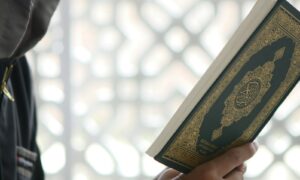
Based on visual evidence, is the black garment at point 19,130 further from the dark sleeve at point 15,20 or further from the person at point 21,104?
the dark sleeve at point 15,20

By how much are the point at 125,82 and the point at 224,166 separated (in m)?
0.59

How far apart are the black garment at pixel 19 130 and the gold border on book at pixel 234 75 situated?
223 millimetres

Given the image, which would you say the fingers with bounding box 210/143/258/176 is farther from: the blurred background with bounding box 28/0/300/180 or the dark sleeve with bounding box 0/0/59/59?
the blurred background with bounding box 28/0/300/180

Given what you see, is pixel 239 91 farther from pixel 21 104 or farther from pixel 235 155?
pixel 21 104

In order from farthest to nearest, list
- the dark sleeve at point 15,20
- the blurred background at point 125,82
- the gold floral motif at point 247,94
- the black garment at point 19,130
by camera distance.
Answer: the blurred background at point 125,82
the black garment at point 19,130
the gold floral motif at point 247,94
the dark sleeve at point 15,20

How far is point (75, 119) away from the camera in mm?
1116

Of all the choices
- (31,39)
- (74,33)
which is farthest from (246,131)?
(74,33)

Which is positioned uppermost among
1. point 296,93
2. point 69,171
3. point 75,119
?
point 296,93

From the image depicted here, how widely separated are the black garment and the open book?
0.22 m

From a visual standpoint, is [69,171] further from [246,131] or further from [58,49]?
[246,131]

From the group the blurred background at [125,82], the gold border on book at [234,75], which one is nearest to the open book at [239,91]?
the gold border on book at [234,75]

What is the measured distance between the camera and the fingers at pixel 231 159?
0.51 m

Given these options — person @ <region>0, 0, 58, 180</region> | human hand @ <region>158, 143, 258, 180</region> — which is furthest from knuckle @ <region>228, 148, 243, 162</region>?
person @ <region>0, 0, 58, 180</region>

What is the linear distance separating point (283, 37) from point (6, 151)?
35 centimetres
